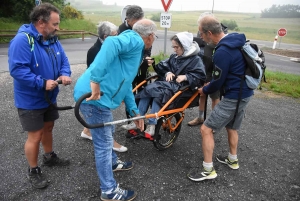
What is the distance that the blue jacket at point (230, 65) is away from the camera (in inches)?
97.8

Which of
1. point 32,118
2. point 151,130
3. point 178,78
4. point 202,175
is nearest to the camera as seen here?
point 32,118

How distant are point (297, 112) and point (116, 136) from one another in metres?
4.15

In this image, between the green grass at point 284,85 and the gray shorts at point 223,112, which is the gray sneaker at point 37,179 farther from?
the green grass at point 284,85

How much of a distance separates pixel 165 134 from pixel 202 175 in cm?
111

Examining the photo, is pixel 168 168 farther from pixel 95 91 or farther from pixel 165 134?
pixel 95 91

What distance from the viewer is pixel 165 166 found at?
10.6ft

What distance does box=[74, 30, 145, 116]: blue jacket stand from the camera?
192 centimetres

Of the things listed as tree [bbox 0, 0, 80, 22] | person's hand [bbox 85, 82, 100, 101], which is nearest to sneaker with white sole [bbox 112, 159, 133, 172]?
person's hand [bbox 85, 82, 100, 101]

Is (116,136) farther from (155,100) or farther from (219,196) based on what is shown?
(219,196)

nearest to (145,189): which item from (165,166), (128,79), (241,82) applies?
(165,166)

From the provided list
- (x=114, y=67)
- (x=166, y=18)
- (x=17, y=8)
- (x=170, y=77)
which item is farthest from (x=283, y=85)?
(x=17, y=8)

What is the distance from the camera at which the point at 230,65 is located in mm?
2533

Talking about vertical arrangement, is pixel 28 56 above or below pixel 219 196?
above

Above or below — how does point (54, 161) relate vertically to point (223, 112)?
below
